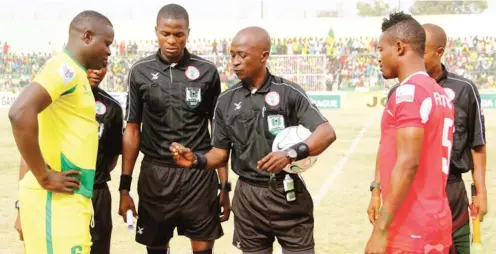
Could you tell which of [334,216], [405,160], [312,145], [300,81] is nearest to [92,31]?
[312,145]

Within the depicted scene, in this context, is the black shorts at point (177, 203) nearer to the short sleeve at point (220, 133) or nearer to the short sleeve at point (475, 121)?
the short sleeve at point (220, 133)

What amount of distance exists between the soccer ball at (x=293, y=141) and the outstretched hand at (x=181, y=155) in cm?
64

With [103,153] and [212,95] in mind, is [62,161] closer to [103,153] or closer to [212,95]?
[103,153]

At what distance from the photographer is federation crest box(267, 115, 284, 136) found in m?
5.08

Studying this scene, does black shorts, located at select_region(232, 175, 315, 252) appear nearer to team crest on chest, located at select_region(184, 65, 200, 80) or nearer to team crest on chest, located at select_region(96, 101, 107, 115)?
team crest on chest, located at select_region(184, 65, 200, 80)

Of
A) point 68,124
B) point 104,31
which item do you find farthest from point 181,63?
point 68,124

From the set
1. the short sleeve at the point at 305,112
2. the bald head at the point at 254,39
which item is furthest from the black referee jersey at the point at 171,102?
the short sleeve at the point at 305,112

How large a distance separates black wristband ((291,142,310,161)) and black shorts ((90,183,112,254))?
1.76 m

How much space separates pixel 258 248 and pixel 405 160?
182 cm

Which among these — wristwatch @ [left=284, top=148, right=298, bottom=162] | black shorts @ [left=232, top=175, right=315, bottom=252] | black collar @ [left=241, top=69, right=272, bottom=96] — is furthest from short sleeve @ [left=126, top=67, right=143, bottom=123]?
wristwatch @ [left=284, top=148, right=298, bottom=162]

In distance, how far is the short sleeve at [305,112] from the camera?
16.3 feet

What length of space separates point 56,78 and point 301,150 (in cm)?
180

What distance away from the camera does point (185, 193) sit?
568cm

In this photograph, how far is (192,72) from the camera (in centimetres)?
573
